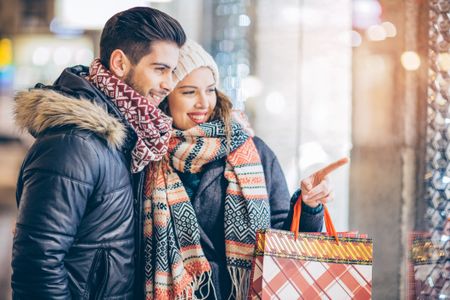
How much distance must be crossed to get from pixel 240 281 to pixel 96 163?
35.0 inches

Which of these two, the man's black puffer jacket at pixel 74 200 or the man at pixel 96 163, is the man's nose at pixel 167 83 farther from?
the man's black puffer jacket at pixel 74 200

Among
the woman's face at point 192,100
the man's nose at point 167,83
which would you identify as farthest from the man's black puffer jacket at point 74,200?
the woman's face at point 192,100

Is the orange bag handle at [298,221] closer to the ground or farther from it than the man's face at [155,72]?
closer to the ground

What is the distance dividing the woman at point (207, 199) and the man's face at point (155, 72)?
239 millimetres

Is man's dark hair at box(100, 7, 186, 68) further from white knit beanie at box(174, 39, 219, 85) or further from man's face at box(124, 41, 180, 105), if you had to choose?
white knit beanie at box(174, 39, 219, 85)

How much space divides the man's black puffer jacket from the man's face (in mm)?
188

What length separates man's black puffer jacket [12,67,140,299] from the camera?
7.65 ft

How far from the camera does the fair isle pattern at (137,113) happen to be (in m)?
2.64

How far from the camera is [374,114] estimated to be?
413 cm

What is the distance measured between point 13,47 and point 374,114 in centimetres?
1130

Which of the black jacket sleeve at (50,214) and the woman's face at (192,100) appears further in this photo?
the woman's face at (192,100)

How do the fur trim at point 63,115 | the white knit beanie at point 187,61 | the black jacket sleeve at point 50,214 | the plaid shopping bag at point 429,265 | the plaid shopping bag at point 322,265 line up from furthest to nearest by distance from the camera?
1. the plaid shopping bag at point 429,265
2. the white knit beanie at point 187,61
3. the plaid shopping bag at point 322,265
4. the fur trim at point 63,115
5. the black jacket sleeve at point 50,214

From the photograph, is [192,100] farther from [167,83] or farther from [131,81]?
[131,81]

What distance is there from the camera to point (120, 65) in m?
2.75
